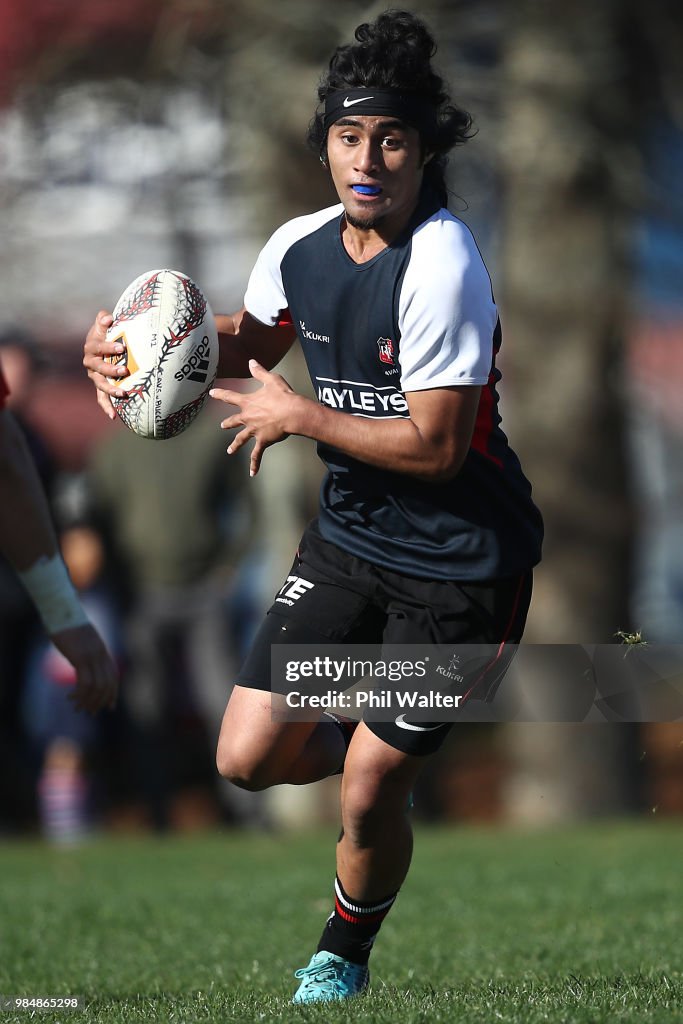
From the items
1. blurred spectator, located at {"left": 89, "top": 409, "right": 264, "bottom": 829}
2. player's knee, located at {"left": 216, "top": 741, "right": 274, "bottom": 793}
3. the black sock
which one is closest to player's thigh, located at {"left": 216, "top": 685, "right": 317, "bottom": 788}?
player's knee, located at {"left": 216, "top": 741, "right": 274, "bottom": 793}

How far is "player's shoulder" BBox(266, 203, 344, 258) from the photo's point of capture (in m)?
4.71

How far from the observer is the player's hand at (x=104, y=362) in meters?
4.58

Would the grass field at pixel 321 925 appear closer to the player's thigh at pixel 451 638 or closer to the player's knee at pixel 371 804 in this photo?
the player's knee at pixel 371 804

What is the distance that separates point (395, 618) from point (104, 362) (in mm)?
1148

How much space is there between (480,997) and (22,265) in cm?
940

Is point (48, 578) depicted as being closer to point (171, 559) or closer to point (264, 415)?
point (264, 415)

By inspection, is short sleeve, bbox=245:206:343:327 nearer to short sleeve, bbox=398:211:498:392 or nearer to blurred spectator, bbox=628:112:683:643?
short sleeve, bbox=398:211:498:392

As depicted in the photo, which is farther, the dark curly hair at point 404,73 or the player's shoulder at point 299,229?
the player's shoulder at point 299,229

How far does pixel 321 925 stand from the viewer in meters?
6.37

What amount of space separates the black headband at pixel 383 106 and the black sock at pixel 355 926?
7.45 feet

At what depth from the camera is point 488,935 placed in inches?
235

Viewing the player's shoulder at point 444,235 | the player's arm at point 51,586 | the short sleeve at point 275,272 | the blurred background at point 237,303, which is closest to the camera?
the player's shoulder at point 444,235

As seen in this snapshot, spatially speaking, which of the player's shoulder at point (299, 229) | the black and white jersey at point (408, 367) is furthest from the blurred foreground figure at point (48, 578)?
the player's shoulder at point (299, 229)

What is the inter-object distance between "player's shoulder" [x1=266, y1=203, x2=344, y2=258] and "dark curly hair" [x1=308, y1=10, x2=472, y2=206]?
195 millimetres
